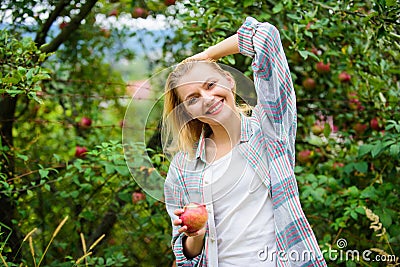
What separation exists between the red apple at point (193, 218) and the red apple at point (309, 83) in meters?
1.45

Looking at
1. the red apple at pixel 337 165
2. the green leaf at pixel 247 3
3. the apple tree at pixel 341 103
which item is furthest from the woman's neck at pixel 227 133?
the red apple at pixel 337 165

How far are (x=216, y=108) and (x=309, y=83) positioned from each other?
4.55ft

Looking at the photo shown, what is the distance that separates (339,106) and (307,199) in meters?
0.53

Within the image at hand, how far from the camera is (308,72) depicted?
8.67 ft

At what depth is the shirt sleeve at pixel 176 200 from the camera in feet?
4.44

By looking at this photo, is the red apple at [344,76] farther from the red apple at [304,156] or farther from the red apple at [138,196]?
the red apple at [138,196]

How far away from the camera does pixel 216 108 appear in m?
1.27

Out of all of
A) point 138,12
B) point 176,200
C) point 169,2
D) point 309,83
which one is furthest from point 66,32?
point 176,200

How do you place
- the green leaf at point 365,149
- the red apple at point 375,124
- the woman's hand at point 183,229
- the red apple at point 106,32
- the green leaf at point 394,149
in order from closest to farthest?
the woman's hand at point 183,229 → the green leaf at point 394,149 → the green leaf at point 365,149 → the red apple at point 375,124 → the red apple at point 106,32

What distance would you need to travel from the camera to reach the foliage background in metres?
2.07

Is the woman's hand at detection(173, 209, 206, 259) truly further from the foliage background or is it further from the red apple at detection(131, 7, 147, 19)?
the red apple at detection(131, 7, 147, 19)

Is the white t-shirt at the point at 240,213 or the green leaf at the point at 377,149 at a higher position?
the white t-shirt at the point at 240,213

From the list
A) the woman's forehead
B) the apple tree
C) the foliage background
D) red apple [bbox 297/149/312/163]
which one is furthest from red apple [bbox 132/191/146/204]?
the woman's forehead

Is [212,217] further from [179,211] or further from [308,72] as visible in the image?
[308,72]
